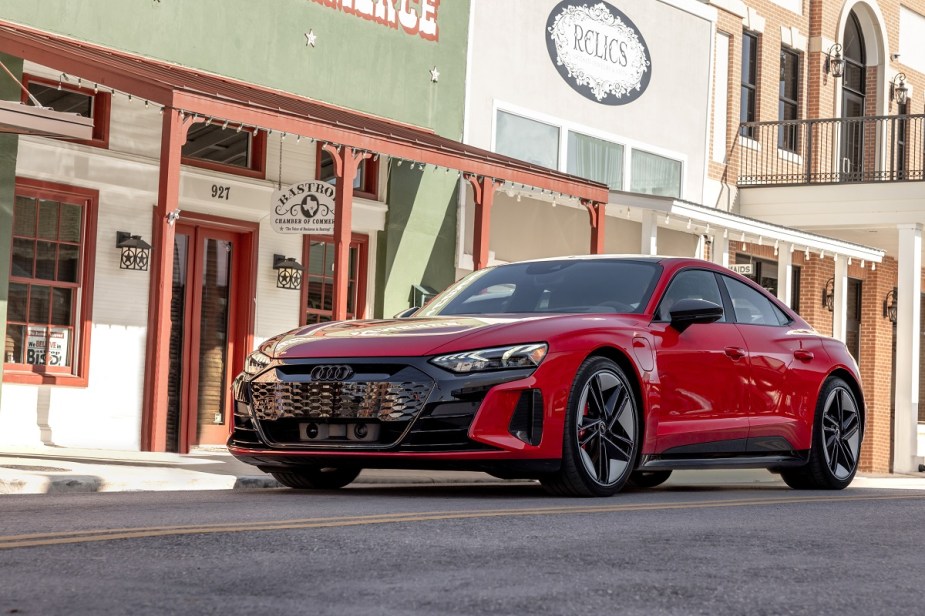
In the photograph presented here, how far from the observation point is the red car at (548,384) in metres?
7.88

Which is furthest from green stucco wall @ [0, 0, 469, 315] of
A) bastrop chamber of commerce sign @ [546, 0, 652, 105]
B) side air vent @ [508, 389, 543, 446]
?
side air vent @ [508, 389, 543, 446]

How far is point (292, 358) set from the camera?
816cm

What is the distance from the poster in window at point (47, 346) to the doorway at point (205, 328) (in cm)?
136

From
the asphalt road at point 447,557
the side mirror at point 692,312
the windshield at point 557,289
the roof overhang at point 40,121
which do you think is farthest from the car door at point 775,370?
the roof overhang at point 40,121

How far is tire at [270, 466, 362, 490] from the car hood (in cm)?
89

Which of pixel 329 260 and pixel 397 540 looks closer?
pixel 397 540

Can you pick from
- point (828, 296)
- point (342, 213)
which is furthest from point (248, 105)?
point (828, 296)

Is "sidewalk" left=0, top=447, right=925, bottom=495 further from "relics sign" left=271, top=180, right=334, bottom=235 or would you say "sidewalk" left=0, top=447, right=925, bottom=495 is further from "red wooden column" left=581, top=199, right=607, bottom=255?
"red wooden column" left=581, top=199, right=607, bottom=255

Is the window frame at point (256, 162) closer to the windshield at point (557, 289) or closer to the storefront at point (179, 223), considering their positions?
the storefront at point (179, 223)

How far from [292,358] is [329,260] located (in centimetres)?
947

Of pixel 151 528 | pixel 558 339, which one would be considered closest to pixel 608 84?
pixel 558 339

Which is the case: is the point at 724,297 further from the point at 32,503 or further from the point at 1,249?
Result: the point at 1,249

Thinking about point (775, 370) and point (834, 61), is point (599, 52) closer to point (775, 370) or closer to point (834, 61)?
point (834, 61)

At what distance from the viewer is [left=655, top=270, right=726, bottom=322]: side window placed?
9109 mm
